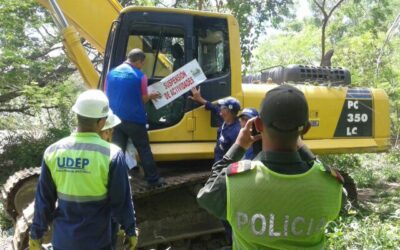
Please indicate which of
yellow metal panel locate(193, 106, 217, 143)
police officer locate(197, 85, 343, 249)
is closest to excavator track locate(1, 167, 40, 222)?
yellow metal panel locate(193, 106, 217, 143)

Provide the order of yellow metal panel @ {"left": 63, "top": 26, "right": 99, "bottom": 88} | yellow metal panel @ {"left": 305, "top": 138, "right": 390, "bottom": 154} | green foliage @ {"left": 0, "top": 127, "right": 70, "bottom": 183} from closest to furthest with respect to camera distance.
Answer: yellow metal panel @ {"left": 63, "top": 26, "right": 99, "bottom": 88} < yellow metal panel @ {"left": 305, "top": 138, "right": 390, "bottom": 154} < green foliage @ {"left": 0, "top": 127, "right": 70, "bottom": 183}

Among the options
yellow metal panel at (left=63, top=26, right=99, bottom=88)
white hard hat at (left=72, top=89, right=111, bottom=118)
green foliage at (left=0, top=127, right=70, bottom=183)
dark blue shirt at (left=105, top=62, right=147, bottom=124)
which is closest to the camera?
white hard hat at (left=72, top=89, right=111, bottom=118)

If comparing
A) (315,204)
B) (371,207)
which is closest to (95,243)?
(315,204)

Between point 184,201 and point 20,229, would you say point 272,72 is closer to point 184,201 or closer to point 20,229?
point 184,201

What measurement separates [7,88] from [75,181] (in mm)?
8644

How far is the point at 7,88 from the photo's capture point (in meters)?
10.8

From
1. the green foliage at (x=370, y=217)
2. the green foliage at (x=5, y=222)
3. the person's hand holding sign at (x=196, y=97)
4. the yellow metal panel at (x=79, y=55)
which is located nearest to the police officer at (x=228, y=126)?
the person's hand holding sign at (x=196, y=97)

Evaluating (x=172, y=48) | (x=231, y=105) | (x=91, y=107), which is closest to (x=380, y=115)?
(x=231, y=105)

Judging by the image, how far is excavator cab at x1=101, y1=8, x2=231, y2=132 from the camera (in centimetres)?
542

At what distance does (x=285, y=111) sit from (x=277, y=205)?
0.38 m

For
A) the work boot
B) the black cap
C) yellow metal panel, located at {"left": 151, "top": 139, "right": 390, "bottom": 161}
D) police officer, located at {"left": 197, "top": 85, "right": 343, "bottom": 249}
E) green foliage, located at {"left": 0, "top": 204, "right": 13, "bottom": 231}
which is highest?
the black cap

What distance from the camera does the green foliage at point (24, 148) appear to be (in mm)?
10909

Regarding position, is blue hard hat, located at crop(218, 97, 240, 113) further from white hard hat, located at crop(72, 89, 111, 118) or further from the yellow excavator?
white hard hat, located at crop(72, 89, 111, 118)

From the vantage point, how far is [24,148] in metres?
11.3
